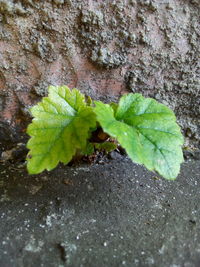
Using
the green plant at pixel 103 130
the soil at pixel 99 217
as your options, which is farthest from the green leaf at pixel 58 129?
the soil at pixel 99 217

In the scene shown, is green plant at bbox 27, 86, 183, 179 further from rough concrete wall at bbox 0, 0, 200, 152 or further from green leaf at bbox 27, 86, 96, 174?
rough concrete wall at bbox 0, 0, 200, 152

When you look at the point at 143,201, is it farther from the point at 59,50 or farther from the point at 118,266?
the point at 59,50

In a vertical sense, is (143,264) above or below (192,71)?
below

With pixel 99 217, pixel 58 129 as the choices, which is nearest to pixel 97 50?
pixel 58 129

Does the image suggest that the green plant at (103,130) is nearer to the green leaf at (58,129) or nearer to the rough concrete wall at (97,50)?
the green leaf at (58,129)

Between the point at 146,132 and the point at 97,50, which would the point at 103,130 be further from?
the point at 97,50

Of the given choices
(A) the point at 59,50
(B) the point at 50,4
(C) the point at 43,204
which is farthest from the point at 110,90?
(C) the point at 43,204

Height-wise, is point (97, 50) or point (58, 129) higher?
point (97, 50)
